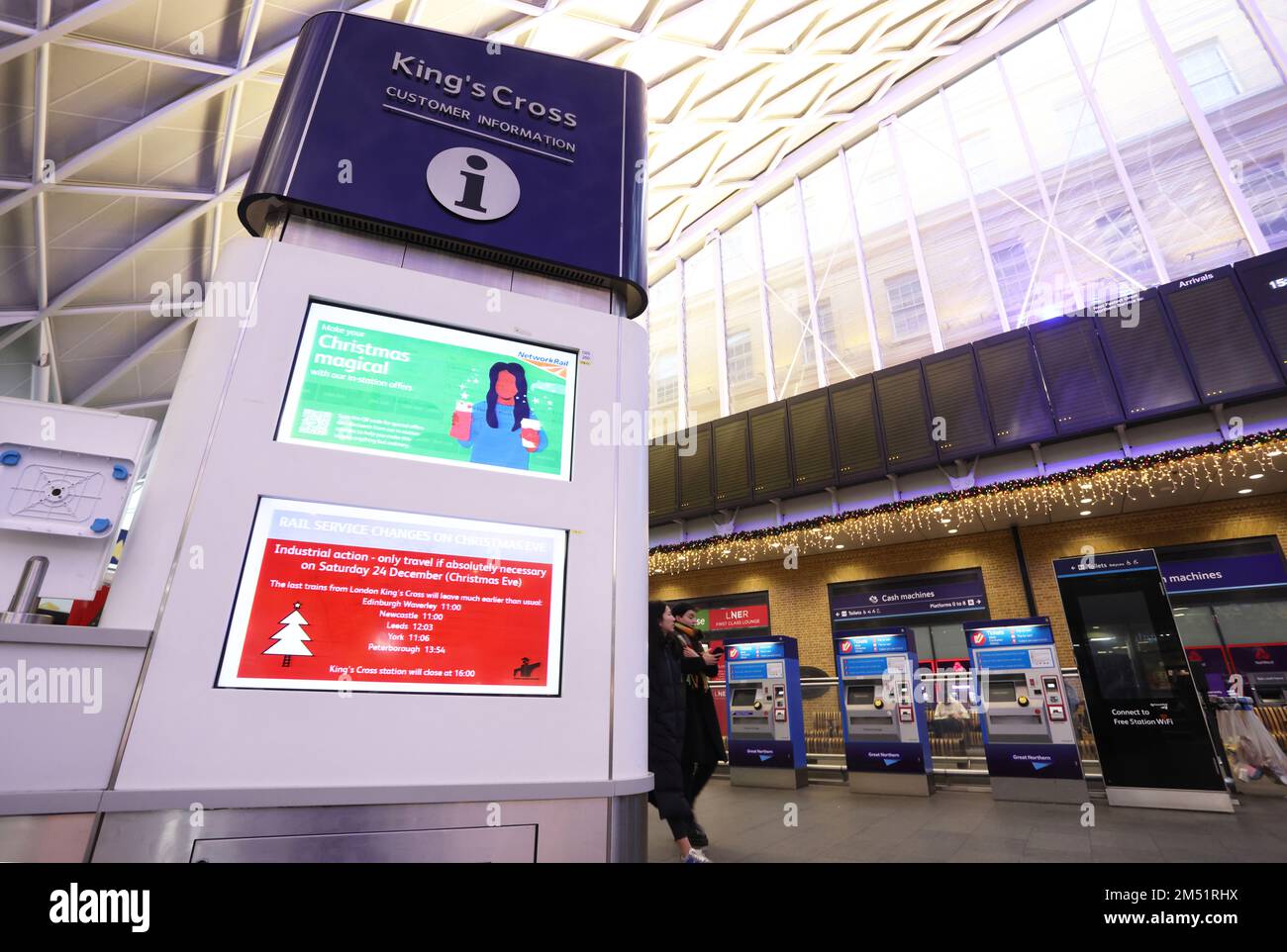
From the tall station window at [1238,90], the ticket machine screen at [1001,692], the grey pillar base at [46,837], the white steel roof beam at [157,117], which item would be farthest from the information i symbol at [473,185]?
the tall station window at [1238,90]

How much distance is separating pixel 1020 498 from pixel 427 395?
1075 cm

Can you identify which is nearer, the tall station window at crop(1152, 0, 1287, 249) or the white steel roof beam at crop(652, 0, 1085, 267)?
the tall station window at crop(1152, 0, 1287, 249)

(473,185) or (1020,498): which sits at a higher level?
(1020,498)

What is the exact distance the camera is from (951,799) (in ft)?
23.7

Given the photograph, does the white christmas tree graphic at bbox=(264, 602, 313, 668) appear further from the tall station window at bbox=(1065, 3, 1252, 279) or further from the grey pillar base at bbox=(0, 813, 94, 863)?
the tall station window at bbox=(1065, 3, 1252, 279)

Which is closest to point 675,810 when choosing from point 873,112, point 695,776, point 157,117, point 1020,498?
point 695,776

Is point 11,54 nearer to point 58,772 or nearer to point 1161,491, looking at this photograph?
point 58,772

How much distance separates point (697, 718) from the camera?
4824mm

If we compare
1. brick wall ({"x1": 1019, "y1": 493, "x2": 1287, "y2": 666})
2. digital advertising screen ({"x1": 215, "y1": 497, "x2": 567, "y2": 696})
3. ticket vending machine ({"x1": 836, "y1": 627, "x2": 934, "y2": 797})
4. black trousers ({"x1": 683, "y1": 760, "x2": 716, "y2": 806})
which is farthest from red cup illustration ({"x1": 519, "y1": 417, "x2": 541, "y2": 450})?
brick wall ({"x1": 1019, "y1": 493, "x2": 1287, "y2": 666})

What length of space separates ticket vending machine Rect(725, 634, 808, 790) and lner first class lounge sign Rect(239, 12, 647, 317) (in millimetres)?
7187

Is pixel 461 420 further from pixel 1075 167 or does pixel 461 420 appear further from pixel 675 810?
pixel 1075 167

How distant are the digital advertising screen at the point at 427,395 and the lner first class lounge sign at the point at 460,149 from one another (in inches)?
23.7

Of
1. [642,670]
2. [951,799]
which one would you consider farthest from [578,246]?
[951,799]

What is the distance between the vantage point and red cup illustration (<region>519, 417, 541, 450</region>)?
2.74 meters
